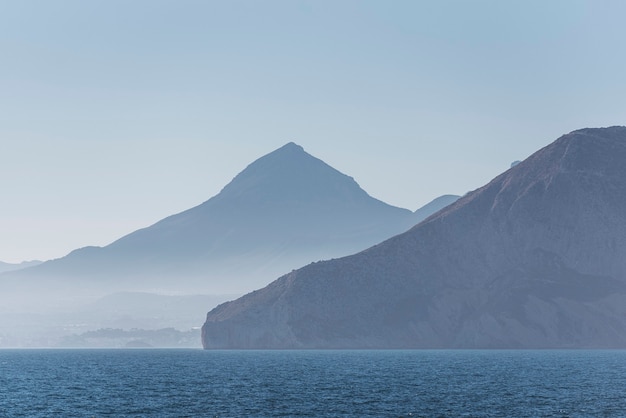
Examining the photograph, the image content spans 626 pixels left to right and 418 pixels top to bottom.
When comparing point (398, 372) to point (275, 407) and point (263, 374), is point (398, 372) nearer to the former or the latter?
point (263, 374)

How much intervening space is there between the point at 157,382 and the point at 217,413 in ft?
200

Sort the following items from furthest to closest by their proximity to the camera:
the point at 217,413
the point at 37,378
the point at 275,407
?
the point at 37,378 → the point at 275,407 → the point at 217,413

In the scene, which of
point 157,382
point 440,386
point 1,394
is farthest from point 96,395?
point 440,386

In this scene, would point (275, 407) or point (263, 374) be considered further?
point (263, 374)

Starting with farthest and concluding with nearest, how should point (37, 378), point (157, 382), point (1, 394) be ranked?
point (37, 378) → point (157, 382) → point (1, 394)

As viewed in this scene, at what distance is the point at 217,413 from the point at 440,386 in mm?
51554

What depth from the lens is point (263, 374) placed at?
197m

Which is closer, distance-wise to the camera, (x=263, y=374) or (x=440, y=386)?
(x=440, y=386)

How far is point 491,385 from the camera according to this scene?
159000 millimetres

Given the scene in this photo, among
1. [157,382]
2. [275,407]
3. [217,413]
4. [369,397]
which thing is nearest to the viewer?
[217,413]

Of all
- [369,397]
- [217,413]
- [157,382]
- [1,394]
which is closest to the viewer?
[217,413]

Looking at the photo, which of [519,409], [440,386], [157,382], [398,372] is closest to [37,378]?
[157,382]

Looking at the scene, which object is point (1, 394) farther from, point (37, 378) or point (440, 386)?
point (440, 386)

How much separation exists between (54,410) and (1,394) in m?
30.2
